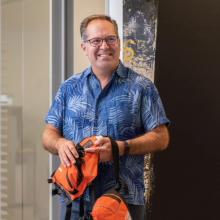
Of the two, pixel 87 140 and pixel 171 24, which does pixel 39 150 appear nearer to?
pixel 87 140

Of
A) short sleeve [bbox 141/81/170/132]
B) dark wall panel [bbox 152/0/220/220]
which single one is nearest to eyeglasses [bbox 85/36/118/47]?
short sleeve [bbox 141/81/170/132]

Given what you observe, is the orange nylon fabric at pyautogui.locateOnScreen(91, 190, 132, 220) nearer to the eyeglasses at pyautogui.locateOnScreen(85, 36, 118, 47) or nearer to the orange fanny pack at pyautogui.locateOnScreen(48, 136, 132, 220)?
the orange fanny pack at pyautogui.locateOnScreen(48, 136, 132, 220)

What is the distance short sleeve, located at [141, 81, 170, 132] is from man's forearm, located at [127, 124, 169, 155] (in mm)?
37

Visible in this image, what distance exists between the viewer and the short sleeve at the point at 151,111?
1.66 m

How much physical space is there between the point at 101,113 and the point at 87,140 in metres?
0.23

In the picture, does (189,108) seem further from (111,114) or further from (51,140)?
(51,140)

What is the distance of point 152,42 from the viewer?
9.34 feet

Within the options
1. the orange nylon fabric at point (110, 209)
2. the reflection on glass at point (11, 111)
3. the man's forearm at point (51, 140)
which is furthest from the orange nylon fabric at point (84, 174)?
the reflection on glass at point (11, 111)

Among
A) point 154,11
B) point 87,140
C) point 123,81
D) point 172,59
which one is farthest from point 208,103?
point 87,140

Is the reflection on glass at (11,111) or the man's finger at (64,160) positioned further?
the reflection on glass at (11,111)

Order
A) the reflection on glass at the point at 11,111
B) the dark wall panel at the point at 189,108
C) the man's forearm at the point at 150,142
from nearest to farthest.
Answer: the man's forearm at the point at 150,142, the reflection on glass at the point at 11,111, the dark wall panel at the point at 189,108

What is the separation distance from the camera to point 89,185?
58.3 inches

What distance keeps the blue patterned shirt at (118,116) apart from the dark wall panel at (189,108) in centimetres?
124

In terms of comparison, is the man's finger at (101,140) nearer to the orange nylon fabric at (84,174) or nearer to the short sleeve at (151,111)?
the orange nylon fabric at (84,174)
